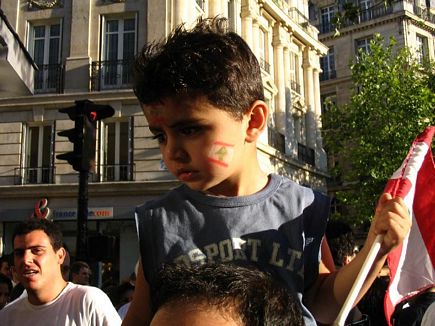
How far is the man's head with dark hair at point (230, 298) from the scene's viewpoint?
3.77 feet

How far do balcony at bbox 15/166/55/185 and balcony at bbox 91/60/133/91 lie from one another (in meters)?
3.14

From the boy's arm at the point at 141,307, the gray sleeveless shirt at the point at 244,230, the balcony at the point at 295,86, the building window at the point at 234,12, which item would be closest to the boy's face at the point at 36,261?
the boy's arm at the point at 141,307

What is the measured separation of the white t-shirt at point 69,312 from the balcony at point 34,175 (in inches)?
612

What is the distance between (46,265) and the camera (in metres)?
3.98

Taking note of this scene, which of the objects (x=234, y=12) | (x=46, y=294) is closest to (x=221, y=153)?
(x=46, y=294)

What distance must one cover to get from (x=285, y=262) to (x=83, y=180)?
21.8ft

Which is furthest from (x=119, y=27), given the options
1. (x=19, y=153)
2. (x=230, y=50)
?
(x=230, y=50)

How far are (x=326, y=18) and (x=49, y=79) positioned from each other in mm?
23475

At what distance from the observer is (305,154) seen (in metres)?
27.0

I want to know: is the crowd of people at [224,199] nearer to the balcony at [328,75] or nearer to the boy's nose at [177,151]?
the boy's nose at [177,151]

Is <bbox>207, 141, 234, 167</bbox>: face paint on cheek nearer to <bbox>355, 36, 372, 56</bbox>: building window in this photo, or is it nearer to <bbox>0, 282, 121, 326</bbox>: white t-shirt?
<bbox>0, 282, 121, 326</bbox>: white t-shirt

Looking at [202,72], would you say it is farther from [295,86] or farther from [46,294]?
[295,86]

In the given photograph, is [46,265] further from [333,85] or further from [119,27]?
[333,85]

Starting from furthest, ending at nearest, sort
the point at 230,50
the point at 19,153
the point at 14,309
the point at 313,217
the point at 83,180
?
the point at 19,153 → the point at 83,180 → the point at 14,309 → the point at 313,217 → the point at 230,50
